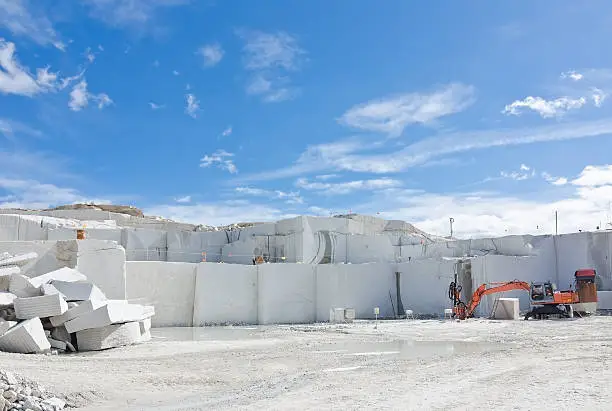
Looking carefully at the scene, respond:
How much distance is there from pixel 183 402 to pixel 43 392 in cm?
164

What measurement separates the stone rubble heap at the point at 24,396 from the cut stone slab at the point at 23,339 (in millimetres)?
3563

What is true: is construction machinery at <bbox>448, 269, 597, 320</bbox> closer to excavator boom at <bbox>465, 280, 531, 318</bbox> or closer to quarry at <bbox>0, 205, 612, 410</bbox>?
excavator boom at <bbox>465, 280, 531, 318</bbox>

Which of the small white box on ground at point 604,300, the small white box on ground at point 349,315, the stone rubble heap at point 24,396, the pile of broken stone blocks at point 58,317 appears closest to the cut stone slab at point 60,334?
the pile of broken stone blocks at point 58,317

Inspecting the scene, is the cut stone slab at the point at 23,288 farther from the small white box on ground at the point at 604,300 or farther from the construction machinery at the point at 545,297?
the small white box on ground at the point at 604,300

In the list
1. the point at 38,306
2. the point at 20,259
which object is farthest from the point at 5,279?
the point at 20,259

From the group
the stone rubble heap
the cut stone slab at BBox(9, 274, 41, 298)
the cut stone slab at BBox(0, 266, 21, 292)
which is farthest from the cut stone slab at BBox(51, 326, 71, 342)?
the stone rubble heap

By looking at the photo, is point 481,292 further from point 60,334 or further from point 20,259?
point 20,259

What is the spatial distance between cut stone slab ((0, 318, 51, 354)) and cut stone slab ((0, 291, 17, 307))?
0.79 metres

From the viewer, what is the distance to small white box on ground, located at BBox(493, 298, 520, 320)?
20016 mm

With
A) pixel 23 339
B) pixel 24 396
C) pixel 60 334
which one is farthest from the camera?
pixel 60 334

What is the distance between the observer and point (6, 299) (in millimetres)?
11094

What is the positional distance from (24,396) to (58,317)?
5434 mm

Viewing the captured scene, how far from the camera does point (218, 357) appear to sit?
1077cm

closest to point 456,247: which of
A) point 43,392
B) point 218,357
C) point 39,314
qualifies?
point 218,357
